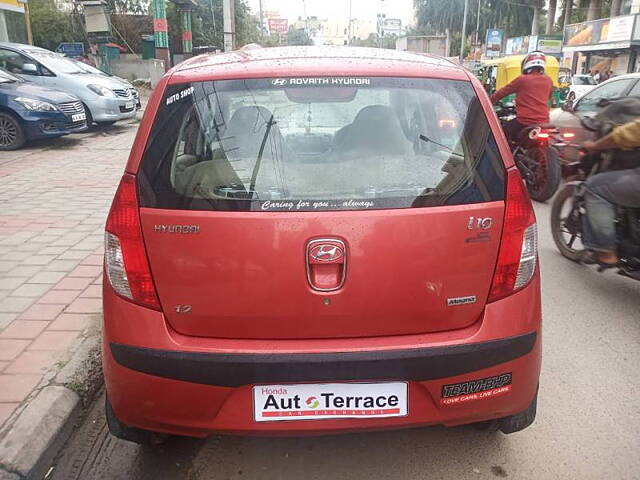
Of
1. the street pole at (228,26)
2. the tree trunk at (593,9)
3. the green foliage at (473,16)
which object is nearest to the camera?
the street pole at (228,26)

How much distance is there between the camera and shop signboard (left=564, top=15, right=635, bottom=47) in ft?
105

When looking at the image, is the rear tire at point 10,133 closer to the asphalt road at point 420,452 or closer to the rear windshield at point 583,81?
the asphalt road at point 420,452

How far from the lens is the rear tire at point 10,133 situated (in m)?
9.91

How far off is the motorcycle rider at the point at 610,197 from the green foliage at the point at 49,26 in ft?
109

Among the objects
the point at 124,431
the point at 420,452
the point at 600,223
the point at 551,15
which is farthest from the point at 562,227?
the point at 551,15

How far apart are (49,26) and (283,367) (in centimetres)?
3551

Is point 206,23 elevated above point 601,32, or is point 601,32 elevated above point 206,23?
point 206,23

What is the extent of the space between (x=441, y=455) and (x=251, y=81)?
173 centimetres

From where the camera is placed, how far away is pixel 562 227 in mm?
5117

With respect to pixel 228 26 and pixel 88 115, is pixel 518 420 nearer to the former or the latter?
pixel 88 115

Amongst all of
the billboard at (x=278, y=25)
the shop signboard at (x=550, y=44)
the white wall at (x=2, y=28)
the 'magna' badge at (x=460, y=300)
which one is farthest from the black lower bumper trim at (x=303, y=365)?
the billboard at (x=278, y=25)

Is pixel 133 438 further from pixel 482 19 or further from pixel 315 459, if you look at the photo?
pixel 482 19

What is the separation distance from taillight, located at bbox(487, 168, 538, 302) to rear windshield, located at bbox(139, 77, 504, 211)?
0.22 feet

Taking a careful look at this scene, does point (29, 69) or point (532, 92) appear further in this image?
point (29, 69)
